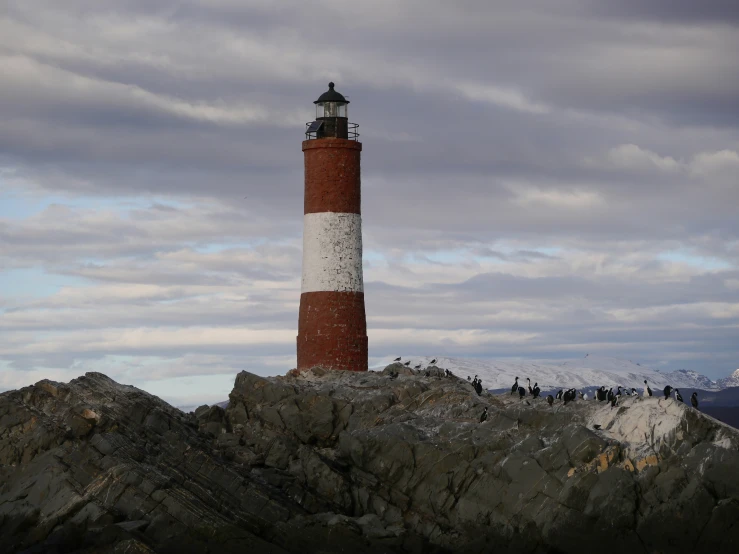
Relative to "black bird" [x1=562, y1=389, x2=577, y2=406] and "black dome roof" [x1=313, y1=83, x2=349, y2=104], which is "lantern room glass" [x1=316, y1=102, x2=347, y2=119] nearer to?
"black dome roof" [x1=313, y1=83, x2=349, y2=104]

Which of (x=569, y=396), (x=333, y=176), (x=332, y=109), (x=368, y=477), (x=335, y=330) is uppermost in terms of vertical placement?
(x=332, y=109)

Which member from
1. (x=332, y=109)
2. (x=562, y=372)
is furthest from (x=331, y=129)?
(x=562, y=372)

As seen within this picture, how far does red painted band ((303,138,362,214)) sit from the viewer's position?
52.3 m

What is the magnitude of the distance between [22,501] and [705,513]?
2100cm

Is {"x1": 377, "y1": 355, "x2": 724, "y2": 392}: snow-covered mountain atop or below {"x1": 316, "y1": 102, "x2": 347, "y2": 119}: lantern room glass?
below

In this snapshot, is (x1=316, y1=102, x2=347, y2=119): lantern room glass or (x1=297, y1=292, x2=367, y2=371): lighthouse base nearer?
(x1=297, y1=292, x2=367, y2=371): lighthouse base

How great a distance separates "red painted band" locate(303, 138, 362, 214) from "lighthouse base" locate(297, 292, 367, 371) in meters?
3.56

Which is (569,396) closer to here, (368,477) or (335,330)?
(368,477)

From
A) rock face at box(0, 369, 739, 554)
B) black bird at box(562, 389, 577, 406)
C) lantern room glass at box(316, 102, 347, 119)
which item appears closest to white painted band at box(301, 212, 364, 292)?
lantern room glass at box(316, 102, 347, 119)

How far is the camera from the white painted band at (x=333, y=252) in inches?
2055

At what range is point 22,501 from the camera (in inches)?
1593

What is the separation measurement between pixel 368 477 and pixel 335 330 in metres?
9.82

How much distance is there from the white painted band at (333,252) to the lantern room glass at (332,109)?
14.9 feet

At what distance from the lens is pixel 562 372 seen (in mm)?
154625
